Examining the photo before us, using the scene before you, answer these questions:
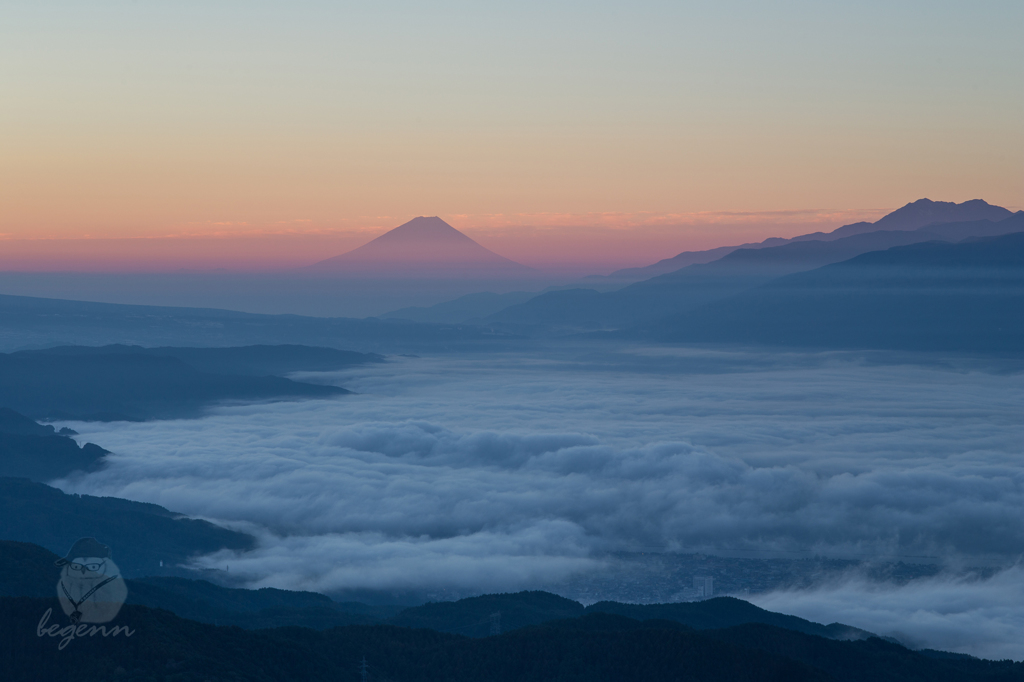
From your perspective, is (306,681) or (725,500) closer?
(306,681)

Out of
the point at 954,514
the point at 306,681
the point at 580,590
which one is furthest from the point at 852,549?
the point at 306,681

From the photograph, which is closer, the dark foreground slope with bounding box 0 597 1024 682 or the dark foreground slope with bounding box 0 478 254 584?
the dark foreground slope with bounding box 0 597 1024 682

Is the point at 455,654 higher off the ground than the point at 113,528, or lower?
higher

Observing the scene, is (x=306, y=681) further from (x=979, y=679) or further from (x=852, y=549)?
(x=852, y=549)

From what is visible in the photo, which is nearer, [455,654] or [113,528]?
[455,654]

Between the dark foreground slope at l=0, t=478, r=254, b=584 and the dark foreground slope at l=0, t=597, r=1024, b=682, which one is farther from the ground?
the dark foreground slope at l=0, t=597, r=1024, b=682

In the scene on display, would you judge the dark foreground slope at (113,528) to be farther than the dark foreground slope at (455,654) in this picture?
Yes

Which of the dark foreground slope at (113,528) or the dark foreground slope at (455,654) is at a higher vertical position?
the dark foreground slope at (455,654)

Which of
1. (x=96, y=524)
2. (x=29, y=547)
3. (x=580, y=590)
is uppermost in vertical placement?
(x=29, y=547)
